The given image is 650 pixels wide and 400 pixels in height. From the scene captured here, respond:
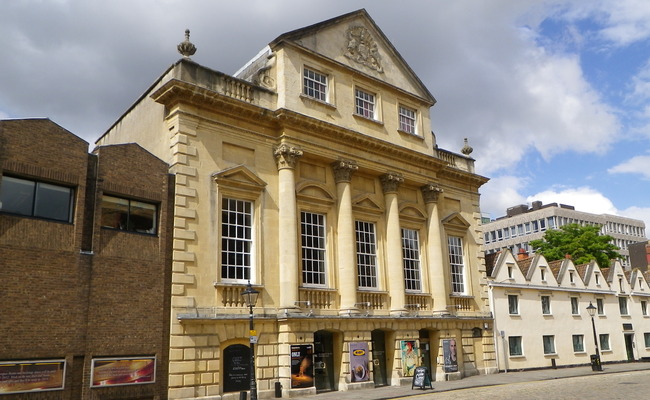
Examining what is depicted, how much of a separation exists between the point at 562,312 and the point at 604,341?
6.24 m

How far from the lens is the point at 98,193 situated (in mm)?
18969

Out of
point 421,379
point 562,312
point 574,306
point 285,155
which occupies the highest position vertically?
point 285,155

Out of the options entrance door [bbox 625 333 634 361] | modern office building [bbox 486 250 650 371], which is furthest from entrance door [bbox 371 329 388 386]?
entrance door [bbox 625 333 634 361]

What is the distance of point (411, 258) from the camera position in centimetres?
2988

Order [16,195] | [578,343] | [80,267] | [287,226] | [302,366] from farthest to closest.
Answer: [578,343]
[287,226]
[302,366]
[80,267]
[16,195]

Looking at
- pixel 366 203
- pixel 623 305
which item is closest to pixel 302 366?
pixel 366 203

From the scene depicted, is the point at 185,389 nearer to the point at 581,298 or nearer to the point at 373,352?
the point at 373,352

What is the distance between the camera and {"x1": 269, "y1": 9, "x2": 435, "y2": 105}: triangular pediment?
87.8 ft

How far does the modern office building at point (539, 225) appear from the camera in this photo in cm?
8172

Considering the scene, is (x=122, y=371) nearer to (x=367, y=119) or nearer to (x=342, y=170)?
(x=342, y=170)

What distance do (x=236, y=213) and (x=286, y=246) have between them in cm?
243

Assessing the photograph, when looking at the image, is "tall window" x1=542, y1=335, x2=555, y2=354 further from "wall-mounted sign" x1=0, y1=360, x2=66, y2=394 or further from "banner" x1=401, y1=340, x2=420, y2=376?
"wall-mounted sign" x1=0, y1=360, x2=66, y2=394

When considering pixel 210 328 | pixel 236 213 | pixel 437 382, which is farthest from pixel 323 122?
pixel 437 382

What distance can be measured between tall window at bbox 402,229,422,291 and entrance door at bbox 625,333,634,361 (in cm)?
2384
